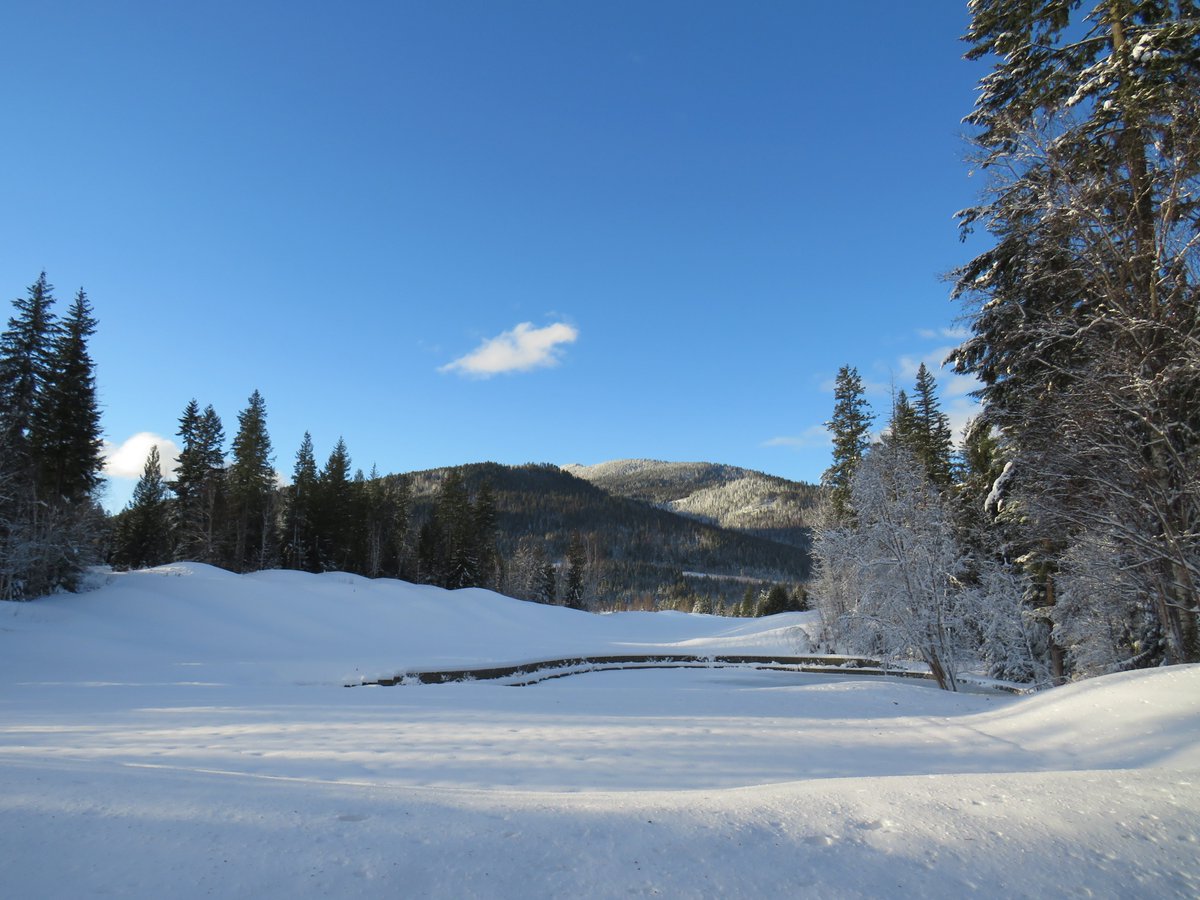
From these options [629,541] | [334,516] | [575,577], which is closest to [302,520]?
[334,516]

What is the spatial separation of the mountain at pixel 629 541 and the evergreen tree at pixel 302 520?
77.0 metres

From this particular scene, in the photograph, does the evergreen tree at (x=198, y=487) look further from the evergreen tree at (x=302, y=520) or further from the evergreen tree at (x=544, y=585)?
the evergreen tree at (x=544, y=585)

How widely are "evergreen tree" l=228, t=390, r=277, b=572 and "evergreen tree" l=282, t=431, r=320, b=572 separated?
161 cm

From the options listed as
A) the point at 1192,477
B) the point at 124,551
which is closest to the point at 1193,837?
the point at 1192,477

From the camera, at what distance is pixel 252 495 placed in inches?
1929

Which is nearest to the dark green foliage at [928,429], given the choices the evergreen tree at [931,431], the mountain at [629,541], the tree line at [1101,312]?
the evergreen tree at [931,431]

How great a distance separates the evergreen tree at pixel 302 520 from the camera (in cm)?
5316

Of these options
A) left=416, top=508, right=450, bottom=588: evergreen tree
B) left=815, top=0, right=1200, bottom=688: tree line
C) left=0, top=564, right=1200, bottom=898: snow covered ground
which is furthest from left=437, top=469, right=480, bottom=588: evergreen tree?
left=815, top=0, right=1200, bottom=688: tree line

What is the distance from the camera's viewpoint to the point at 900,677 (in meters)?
25.3

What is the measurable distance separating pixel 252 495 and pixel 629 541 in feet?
430

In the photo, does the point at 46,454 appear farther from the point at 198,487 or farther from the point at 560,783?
the point at 560,783

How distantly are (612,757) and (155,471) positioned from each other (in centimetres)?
6626

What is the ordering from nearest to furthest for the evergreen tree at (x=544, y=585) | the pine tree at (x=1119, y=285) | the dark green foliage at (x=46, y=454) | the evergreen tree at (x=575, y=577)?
1. the pine tree at (x=1119, y=285)
2. the dark green foliage at (x=46, y=454)
3. the evergreen tree at (x=544, y=585)
4. the evergreen tree at (x=575, y=577)

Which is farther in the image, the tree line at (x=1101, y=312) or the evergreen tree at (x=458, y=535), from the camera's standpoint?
the evergreen tree at (x=458, y=535)
